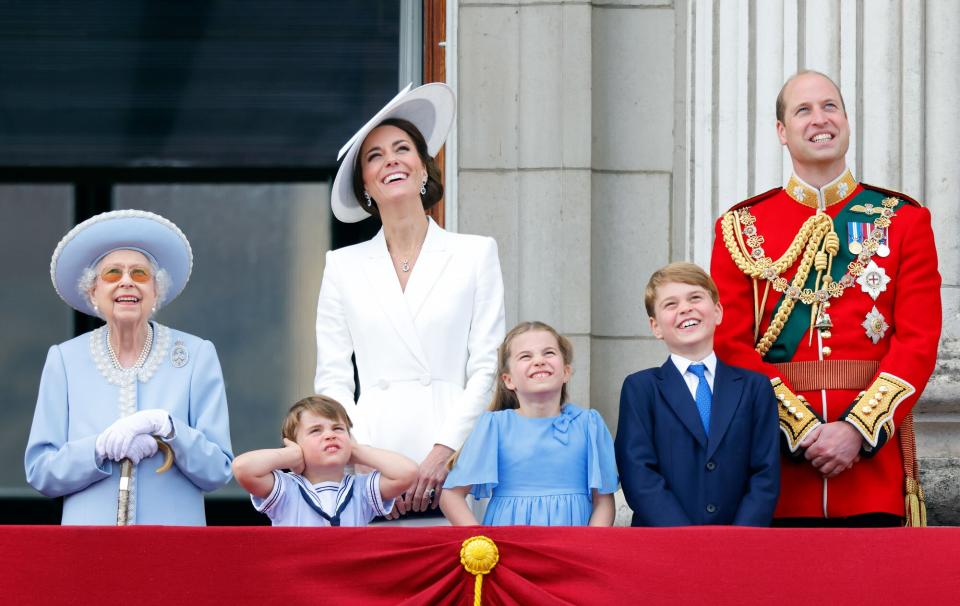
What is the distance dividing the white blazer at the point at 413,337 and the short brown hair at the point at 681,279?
49 centimetres

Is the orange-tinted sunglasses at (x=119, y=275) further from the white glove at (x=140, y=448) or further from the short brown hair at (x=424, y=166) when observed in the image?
the short brown hair at (x=424, y=166)

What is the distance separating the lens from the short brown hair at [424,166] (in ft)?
15.8

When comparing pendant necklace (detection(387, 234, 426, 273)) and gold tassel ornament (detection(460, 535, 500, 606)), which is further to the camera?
pendant necklace (detection(387, 234, 426, 273))

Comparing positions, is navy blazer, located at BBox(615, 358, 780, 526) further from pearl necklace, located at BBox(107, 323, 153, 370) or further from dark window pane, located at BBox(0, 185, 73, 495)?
dark window pane, located at BBox(0, 185, 73, 495)

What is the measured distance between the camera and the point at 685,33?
6.36m

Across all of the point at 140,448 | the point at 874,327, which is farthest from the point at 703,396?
the point at 140,448

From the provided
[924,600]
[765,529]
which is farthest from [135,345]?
[924,600]

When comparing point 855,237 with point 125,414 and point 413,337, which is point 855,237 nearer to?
point 413,337

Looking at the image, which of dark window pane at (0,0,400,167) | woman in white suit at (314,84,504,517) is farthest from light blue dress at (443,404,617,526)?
dark window pane at (0,0,400,167)

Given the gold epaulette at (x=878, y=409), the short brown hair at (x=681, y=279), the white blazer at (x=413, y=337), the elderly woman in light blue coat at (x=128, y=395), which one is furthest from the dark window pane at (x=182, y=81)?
the gold epaulette at (x=878, y=409)

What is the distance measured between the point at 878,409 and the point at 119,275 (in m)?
2.04

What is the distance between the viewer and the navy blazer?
414cm

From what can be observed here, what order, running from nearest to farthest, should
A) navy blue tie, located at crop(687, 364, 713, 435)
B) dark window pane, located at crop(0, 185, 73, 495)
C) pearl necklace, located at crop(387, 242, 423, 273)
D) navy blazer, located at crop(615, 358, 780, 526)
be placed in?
navy blazer, located at crop(615, 358, 780, 526)
navy blue tie, located at crop(687, 364, 713, 435)
pearl necklace, located at crop(387, 242, 423, 273)
dark window pane, located at crop(0, 185, 73, 495)

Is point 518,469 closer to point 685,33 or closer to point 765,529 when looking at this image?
point 765,529
